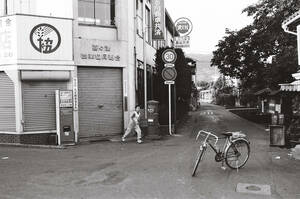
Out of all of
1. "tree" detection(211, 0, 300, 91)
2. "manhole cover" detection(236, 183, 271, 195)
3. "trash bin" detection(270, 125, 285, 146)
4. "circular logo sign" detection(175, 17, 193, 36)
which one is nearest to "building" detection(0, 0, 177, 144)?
"circular logo sign" detection(175, 17, 193, 36)

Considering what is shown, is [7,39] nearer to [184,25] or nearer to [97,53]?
[97,53]

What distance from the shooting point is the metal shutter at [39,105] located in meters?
16.2

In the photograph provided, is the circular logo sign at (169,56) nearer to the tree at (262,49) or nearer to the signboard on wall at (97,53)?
the signboard on wall at (97,53)

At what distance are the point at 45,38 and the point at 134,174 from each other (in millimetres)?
8686

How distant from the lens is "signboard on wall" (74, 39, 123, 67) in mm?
17219

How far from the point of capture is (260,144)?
15797mm

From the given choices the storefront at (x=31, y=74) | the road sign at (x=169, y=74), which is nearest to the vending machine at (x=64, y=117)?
the storefront at (x=31, y=74)

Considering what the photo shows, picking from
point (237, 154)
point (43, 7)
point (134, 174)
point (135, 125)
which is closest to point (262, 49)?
point (135, 125)

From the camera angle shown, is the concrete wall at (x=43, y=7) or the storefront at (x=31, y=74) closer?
the storefront at (x=31, y=74)

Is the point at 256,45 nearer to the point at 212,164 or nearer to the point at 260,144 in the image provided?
the point at 260,144

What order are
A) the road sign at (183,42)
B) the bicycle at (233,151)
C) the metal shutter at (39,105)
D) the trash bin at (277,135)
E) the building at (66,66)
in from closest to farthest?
the bicycle at (233,151) → the trash bin at (277,135) → the building at (66,66) → the metal shutter at (39,105) → the road sign at (183,42)

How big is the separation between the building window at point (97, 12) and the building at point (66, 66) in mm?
43

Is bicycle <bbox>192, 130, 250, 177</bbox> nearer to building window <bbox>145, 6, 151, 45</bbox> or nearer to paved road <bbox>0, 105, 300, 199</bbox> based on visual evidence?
paved road <bbox>0, 105, 300, 199</bbox>

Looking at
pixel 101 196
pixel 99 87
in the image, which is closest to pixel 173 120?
pixel 99 87
